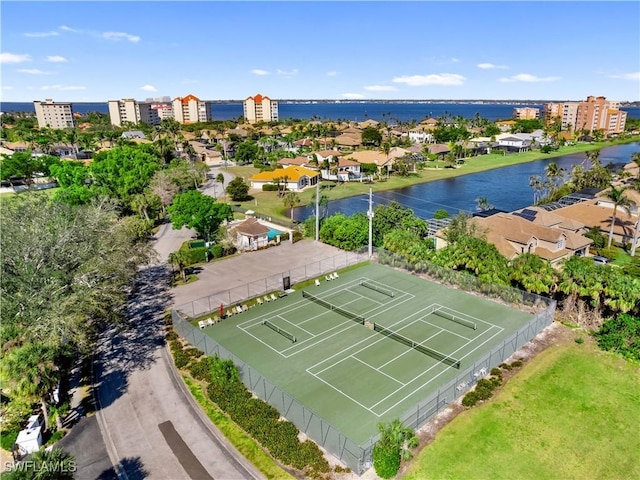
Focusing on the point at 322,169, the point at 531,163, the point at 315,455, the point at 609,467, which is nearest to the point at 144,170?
the point at 322,169

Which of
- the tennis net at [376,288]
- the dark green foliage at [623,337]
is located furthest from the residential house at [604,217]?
the tennis net at [376,288]

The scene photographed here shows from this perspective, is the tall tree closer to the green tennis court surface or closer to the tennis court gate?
the green tennis court surface

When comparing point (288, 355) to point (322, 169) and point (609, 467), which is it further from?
point (322, 169)

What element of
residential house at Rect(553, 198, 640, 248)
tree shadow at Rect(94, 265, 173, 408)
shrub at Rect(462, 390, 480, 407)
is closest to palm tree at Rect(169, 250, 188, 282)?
tree shadow at Rect(94, 265, 173, 408)

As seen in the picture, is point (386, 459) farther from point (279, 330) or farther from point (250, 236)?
point (250, 236)

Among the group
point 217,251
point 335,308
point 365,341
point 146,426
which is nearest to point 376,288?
point 335,308

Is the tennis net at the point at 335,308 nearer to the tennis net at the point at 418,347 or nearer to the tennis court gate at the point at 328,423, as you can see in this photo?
the tennis net at the point at 418,347

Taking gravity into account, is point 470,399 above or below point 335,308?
below
